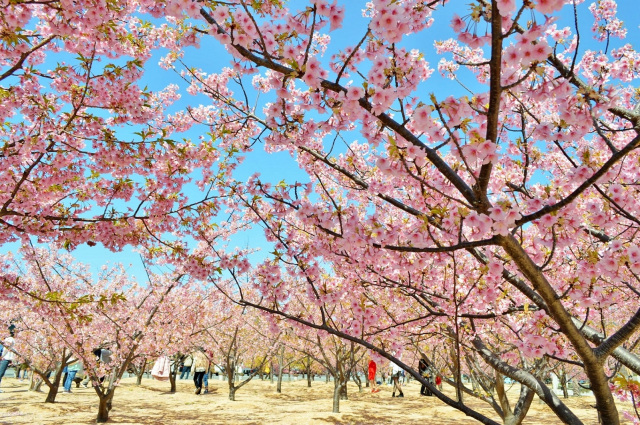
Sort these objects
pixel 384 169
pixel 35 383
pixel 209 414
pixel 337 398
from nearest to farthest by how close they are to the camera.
Result: 1. pixel 384 169
2. pixel 209 414
3. pixel 337 398
4. pixel 35 383

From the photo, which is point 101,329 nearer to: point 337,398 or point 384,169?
point 337,398

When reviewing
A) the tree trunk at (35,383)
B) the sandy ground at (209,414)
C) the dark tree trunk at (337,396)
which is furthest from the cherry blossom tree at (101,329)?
the dark tree trunk at (337,396)

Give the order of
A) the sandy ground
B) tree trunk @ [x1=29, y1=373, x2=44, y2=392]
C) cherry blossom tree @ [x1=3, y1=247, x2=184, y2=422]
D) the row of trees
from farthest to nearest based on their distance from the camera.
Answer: tree trunk @ [x1=29, y1=373, x2=44, y2=392] < the sandy ground < cherry blossom tree @ [x1=3, y1=247, x2=184, y2=422] < the row of trees

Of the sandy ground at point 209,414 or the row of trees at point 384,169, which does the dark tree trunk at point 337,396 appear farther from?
the row of trees at point 384,169

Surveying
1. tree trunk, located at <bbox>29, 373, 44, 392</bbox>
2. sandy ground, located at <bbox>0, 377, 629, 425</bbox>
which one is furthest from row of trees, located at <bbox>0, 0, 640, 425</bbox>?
tree trunk, located at <bbox>29, 373, 44, 392</bbox>

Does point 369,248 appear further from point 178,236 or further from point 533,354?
point 178,236

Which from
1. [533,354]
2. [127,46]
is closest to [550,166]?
[533,354]

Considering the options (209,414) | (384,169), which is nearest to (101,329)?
(209,414)

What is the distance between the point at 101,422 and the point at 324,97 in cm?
1126

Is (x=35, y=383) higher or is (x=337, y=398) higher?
(x=337, y=398)

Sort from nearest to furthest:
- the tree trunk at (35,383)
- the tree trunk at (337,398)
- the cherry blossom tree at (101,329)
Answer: the cherry blossom tree at (101,329), the tree trunk at (337,398), the tree trunk at (35,383)

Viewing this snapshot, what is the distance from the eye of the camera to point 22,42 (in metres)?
4.10

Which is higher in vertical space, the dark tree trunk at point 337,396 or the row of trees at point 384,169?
the row of trees at point 384,169

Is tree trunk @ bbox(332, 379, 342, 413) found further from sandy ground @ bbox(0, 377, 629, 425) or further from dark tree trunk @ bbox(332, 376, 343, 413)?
sandy ground @ bbox(0, 377, 629, 425)
